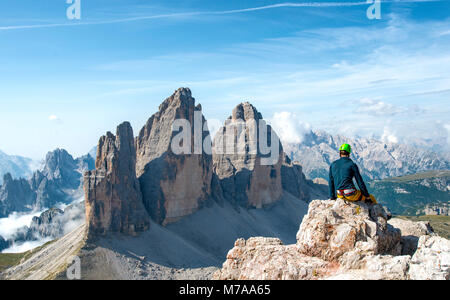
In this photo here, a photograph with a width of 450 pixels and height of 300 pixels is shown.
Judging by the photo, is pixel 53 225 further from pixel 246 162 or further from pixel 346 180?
pixel 346 180

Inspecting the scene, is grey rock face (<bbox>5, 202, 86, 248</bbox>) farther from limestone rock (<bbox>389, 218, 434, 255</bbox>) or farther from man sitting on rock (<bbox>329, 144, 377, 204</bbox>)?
man sitting on rock (<bbox>329, 144, 377, 204</bbox>)

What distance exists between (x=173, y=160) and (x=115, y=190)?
1905cm

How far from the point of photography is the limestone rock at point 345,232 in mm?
16078

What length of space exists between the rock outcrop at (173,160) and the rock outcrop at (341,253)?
73822 millimetres

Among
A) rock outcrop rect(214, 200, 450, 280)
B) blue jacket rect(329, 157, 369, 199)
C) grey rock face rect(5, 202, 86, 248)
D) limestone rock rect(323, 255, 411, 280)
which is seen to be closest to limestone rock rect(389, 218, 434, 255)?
rock outcrop rect(214, 200, 450, 280)

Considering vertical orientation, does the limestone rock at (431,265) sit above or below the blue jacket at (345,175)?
below

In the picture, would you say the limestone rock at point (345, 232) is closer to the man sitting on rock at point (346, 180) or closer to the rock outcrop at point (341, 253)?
the rock outcrop at point (341, 253)

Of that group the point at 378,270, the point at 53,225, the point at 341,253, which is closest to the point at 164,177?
the point at 341,253

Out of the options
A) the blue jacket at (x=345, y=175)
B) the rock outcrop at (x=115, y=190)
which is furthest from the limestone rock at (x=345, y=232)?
the rock outcrop at (x=115, y=190)

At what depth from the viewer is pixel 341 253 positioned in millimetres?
16031

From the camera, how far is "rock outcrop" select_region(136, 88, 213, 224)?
298 feet

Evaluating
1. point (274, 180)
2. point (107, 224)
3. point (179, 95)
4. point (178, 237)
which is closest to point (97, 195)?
point (107, 224)

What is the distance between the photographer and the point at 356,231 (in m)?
16.5

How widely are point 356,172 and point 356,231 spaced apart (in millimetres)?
2617
